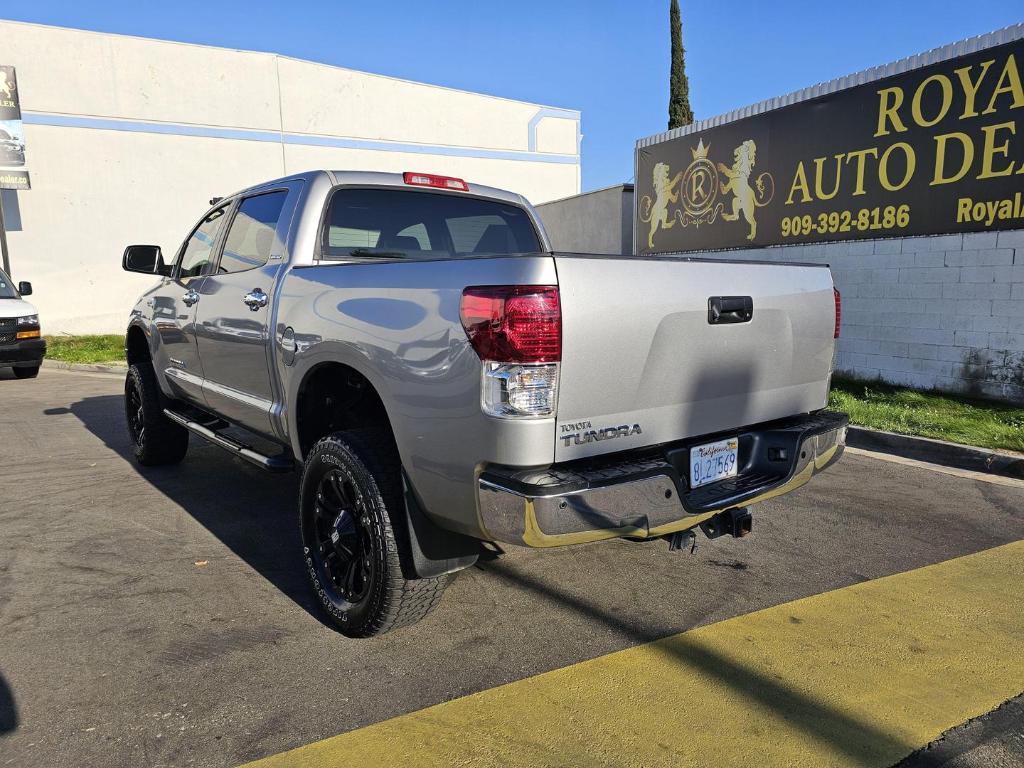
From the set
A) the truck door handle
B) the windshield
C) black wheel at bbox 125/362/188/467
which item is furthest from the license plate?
the windshield

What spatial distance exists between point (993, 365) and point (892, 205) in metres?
2.07

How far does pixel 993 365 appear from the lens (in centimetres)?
760

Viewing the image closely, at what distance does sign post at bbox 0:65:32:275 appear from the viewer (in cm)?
1605

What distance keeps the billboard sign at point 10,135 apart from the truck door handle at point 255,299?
16.1 metres

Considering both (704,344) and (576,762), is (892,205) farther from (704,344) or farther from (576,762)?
(576,762)

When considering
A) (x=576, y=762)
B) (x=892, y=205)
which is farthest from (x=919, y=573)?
(x=892, y=205)

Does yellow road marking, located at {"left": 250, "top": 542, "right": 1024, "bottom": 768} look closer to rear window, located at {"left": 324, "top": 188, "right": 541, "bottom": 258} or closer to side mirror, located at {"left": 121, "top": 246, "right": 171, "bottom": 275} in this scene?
rear window, located at {"left": 324, "top": 188, "right": 541, "bottom": 258}

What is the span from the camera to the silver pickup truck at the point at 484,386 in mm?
2350

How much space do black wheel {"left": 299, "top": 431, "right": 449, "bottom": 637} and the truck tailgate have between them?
2.61 ft

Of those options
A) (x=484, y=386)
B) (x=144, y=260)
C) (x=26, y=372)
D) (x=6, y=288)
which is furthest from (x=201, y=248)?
(x=6, y=288)

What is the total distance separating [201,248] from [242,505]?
5.61 feet

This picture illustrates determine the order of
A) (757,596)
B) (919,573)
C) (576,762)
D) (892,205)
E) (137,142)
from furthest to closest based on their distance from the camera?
(137,142)
(892,205)
(919,573)
(757,596)
(576,762)

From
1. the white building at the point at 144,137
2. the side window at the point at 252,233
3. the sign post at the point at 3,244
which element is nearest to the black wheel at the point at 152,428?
the side window at the point at 252,233

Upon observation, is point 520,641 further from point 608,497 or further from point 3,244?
point 3,244
